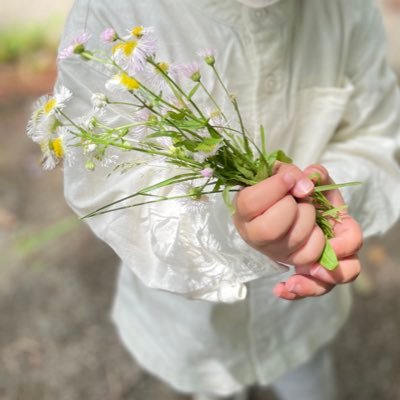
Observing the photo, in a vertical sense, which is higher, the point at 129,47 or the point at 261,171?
the point at 129,47

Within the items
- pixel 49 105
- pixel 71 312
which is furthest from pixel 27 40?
pixel 49 105

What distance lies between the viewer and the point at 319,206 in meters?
0.62

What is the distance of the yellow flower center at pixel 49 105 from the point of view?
535mm

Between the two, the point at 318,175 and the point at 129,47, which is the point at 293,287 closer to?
the point at 318,175

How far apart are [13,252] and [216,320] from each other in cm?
89

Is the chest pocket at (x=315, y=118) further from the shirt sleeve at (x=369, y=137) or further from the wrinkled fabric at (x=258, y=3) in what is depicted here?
the wrinkled fabric at (x=258, y=3)

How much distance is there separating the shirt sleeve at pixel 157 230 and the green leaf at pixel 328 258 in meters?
0.09

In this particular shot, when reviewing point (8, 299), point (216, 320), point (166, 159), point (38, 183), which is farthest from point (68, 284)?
point (166, 159)

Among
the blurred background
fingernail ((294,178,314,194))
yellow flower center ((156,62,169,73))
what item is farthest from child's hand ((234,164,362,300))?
the blurred background

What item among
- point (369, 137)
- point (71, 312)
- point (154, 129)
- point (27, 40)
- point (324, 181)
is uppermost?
point (154, 129)

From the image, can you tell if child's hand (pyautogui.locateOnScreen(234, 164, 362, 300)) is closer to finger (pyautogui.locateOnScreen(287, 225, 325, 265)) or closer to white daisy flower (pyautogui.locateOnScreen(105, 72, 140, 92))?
finger (pyautogui.locateOnScreen(287, 225, 325, 265))

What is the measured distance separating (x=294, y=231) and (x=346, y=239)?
0.22 feet

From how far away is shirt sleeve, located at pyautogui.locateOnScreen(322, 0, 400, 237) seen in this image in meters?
0.81

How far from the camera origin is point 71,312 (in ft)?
4.90
